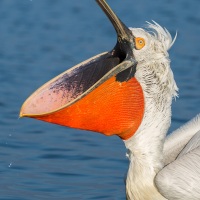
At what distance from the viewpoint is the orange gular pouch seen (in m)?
5.92

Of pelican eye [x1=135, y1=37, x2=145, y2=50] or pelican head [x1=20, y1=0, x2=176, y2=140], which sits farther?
pelican eye [x1=135, y1=37, x2=145, y2=50]

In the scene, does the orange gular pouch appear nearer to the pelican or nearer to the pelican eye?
the pelican

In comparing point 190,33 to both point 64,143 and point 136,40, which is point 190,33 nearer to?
point 64,143

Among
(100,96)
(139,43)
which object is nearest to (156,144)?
(100,96)

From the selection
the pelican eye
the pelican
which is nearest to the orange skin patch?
the pelican

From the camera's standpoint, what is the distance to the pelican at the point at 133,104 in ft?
19.6

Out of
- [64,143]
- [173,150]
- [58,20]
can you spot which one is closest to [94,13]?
[58,20]

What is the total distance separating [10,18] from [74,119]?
22.5ft

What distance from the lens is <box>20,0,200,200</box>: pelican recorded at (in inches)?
235

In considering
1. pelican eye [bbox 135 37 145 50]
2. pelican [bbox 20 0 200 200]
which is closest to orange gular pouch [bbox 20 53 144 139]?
pelican [bbox 20 0 200 200]

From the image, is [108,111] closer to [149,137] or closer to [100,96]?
[100,96]

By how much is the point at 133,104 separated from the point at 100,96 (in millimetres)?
257

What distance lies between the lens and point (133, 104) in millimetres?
6156

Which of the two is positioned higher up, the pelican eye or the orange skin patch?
the pelican eye
